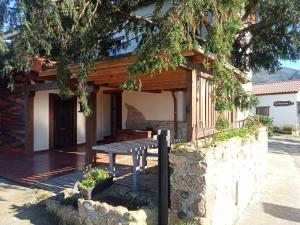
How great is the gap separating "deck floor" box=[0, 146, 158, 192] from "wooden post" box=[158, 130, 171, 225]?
1205mm

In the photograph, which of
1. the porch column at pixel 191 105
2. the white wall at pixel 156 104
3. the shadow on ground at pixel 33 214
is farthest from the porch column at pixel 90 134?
the white wall at pixel 156 104

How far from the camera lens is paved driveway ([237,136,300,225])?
634cm

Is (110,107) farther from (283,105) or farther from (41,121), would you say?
(283,105)

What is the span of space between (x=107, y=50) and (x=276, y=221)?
224 inches

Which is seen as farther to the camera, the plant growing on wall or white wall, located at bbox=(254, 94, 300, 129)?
white wall, located at bbox=(254, 94, 300, 129)

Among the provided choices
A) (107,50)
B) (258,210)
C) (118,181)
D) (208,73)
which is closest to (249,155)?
(258,210)

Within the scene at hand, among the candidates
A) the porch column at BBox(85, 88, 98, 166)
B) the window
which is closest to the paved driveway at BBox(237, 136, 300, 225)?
the porch column at BBox(85, 88, 98, 166)

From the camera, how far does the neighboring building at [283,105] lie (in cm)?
2772

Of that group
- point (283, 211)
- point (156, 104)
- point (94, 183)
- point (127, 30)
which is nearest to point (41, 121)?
point (156, 104)

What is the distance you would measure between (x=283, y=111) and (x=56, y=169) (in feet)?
78.3

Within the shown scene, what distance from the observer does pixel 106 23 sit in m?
8.12

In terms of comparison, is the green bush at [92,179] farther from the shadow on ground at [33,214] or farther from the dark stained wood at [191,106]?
the dark stained wood at [191,106]

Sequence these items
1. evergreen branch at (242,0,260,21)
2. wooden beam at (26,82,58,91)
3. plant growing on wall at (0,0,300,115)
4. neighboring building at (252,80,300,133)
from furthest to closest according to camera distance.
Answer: neighboring building at (252,80,300,133) < evergreen branch at (242,0,260,21) < wooden beam at (26,82,58,91) < plant growing on wall at (0,0,300,115)

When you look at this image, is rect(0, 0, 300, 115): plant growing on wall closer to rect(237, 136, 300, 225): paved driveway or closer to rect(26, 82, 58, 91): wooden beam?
rect(26, 82, 58, 91): wooden beam
